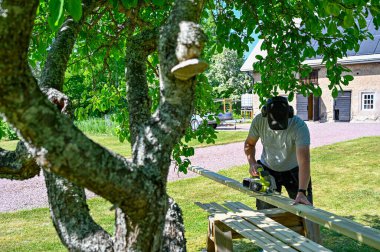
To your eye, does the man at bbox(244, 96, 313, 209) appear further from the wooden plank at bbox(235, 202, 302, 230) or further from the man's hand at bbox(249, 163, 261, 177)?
the wooden plank at bbox(235, 202, 302, 230)

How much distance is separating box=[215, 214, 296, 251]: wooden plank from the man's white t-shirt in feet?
3.42

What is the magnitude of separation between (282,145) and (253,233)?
1.48m

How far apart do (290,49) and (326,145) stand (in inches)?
494

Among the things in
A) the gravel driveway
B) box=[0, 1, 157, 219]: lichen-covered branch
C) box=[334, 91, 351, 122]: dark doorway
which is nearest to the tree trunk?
box=[0, 1, 157, 219]: lichen-covered branch

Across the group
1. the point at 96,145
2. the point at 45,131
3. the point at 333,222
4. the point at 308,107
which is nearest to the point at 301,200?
the point at 333,222

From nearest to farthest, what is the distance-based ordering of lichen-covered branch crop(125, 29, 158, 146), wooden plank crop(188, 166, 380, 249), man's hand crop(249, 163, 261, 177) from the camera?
lichen-covered branch crop(125, 29, 158, 146) < wooden plank crop(188, 166, 380, 249) < man's hand crop(249, 163, 261, 177)

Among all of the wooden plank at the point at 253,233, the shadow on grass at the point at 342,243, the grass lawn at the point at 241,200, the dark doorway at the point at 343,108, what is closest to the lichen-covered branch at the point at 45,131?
the wooden plank at the point at 253,233

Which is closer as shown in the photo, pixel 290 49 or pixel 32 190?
pixel 290 49

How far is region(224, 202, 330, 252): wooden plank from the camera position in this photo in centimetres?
382

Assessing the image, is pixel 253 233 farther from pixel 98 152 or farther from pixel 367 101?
pixel 367 101

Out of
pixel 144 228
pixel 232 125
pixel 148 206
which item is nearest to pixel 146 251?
pixel 144 228

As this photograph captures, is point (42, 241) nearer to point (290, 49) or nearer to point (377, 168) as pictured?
point (290, 49)

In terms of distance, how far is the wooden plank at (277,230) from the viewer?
3823mm

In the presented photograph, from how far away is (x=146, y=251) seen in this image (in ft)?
6.01
